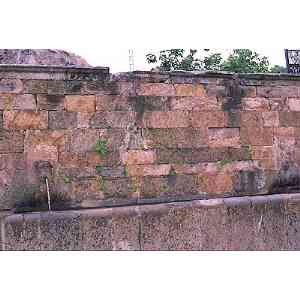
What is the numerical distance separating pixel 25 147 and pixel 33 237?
105 centimetres

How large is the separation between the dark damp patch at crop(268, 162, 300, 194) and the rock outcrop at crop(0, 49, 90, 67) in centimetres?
431

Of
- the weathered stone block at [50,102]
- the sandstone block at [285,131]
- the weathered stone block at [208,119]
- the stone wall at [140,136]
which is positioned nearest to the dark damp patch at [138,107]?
the stone wall at [140,136]

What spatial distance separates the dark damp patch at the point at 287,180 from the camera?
16.5 feet

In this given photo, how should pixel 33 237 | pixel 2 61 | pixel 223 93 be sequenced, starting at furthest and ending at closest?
pixel 2 61 → pixel 223 93 → pixel 33 237

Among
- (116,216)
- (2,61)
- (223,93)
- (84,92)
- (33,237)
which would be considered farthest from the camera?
(2,61)

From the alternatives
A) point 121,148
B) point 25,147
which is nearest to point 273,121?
point 121,148

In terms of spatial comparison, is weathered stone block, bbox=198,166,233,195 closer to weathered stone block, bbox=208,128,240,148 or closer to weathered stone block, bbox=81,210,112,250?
weathered stone block, bbox=208,128,240,148

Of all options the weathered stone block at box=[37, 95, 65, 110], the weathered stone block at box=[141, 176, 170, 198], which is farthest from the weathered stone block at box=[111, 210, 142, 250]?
the weathered stone block at box=[37, 95, 65, 110]

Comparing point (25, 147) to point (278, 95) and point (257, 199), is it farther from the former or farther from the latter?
point (278, 95)

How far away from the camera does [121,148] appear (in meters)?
4.54

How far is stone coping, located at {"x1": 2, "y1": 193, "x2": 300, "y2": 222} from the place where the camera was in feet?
13.3

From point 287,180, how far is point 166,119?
1.95m

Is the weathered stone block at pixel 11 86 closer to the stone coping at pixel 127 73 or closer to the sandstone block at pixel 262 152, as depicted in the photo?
the stone coping at pixel 127 73

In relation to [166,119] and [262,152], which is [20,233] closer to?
[166,119]
